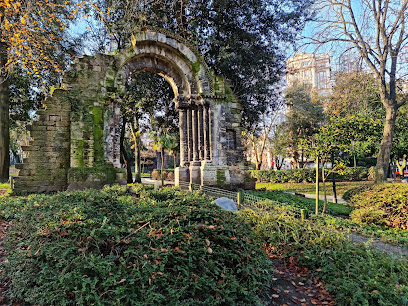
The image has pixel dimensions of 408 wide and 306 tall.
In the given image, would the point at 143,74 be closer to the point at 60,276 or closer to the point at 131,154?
the point at 60,276

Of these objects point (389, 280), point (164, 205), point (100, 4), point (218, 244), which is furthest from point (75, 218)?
point (100, 4)

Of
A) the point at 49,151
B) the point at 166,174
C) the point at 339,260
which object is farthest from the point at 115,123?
the point at 166,174

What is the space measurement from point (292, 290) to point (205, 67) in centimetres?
892

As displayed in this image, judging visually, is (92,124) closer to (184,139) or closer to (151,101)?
(184,139)

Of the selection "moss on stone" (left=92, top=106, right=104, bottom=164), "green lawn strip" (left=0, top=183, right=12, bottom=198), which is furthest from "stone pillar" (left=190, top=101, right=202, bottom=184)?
"green lawn strip" (left=0, top=183, right=12, bottom=198)

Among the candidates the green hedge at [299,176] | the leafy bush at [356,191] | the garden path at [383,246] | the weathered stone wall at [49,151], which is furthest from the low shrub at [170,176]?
the garden path at [383,246]

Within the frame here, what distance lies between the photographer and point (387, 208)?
7254 millimetres

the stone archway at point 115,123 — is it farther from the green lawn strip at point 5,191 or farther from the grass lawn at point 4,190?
the grass lawn at point 4,190

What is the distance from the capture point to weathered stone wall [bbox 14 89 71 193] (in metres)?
8.16

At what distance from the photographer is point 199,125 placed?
10688 millimetres

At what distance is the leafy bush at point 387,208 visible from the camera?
6878mm

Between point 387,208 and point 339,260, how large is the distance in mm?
4775

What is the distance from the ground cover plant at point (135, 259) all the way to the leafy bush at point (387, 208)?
5.46 meters

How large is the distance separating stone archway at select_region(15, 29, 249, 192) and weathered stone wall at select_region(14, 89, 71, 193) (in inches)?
1.1
